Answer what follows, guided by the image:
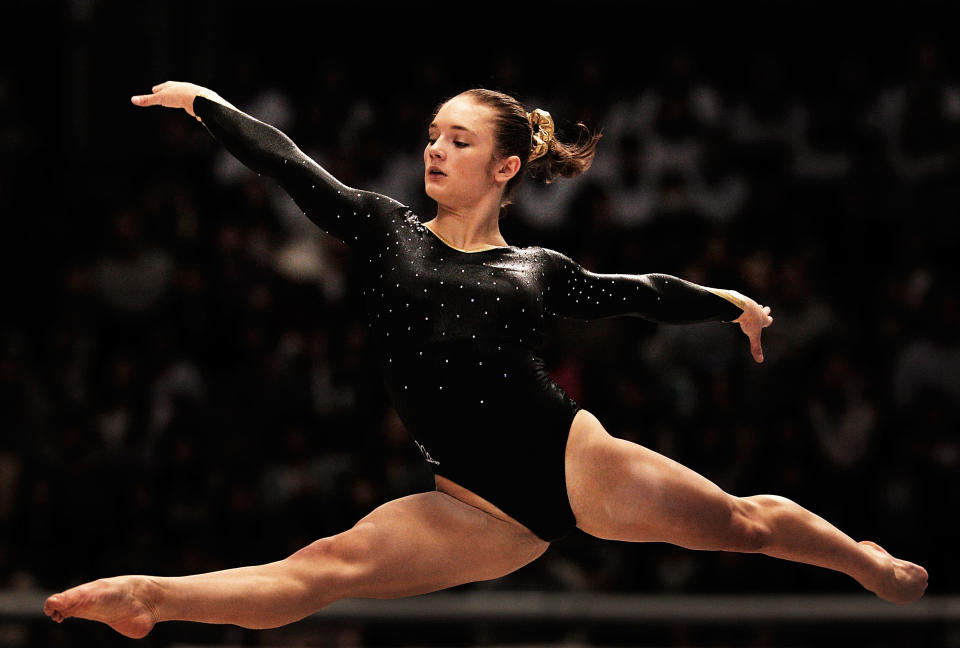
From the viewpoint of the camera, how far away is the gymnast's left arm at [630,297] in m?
3.49

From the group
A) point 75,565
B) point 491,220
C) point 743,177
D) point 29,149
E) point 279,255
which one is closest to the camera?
point 491,220

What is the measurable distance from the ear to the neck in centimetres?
9

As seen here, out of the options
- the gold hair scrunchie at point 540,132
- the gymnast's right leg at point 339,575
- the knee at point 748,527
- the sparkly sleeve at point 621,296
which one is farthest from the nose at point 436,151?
the knee at point 748,527

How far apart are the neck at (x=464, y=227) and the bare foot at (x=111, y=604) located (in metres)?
1.18

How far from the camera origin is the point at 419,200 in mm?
6941

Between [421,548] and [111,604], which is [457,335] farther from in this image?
[111,604]

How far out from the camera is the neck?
343 centimetres

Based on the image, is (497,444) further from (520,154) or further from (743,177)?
(743,177)

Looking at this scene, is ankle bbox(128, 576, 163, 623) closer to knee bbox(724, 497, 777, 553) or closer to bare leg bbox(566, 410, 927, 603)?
bare leg bbox(566, 410, 927, 603)

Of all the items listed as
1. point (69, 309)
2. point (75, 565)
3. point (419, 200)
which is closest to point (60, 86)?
point (69, 309)

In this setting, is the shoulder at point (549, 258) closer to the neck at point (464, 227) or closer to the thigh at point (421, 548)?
the neck at point (464, 227)

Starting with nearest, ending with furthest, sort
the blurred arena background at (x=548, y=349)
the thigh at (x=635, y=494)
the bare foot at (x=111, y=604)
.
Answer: the bare foot at (x=111, y=604) → the thigh at (x=635, y=494) → the blurred arena background at (x=548, y=349)

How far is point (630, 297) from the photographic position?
140 inches

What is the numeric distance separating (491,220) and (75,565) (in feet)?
11.0
